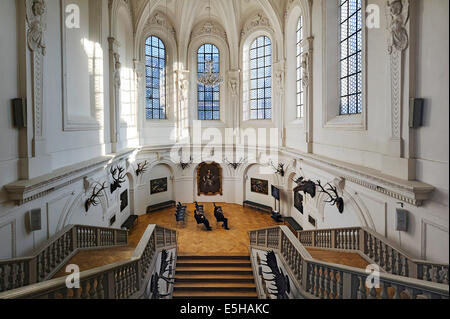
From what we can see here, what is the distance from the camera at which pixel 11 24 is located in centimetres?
511

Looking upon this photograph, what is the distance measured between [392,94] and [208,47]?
14486 mm

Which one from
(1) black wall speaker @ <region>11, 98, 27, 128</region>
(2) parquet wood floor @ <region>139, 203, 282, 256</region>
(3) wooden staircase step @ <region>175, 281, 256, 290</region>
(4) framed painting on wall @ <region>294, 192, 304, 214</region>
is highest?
(1) black wall speaker @ <region>11, 98, 27, 128</region>

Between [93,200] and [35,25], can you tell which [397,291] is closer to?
[35,25]

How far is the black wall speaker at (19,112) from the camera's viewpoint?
5152 mm

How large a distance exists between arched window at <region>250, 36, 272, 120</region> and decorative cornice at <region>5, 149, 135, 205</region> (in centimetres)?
1032

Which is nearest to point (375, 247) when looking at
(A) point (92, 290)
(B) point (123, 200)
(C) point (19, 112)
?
(A) point (92, 290)

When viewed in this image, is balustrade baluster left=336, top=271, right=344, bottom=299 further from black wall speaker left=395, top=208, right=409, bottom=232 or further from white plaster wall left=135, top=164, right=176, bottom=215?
white plaster wall left=135, top=164, right=176, bottom=215

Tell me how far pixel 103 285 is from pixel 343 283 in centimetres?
301

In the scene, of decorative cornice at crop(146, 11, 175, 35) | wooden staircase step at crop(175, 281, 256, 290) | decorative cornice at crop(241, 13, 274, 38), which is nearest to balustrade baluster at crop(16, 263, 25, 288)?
wooden staircase step at crop(175, 281, 256, 290)

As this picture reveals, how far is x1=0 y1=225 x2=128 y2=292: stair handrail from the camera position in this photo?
14.3 feet

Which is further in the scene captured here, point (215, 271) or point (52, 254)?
point (215, 271)

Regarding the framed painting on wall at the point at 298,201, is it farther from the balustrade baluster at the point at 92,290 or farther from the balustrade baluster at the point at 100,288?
the balustrade baluster at the point at 92,290

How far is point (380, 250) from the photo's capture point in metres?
5.14

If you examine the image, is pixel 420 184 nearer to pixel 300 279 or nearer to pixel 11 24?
pixel 300 279
